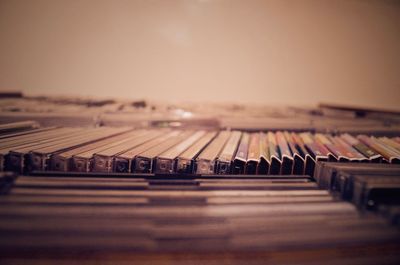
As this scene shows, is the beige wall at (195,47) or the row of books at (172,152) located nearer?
the row of books at (172,152)

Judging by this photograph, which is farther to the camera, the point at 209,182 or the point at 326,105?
the point at 326,105

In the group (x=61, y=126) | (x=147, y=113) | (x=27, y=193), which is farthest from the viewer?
(x=147, y=113)

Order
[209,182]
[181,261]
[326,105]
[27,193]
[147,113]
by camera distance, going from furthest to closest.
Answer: [326,105], [147,113], [209,182], [27,193], [181,261]

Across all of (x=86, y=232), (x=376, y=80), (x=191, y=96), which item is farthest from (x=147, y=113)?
(x=376, y=80)

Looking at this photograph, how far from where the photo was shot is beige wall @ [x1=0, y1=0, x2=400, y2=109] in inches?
88.6

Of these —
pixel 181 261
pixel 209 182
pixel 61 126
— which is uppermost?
pixel 61 126

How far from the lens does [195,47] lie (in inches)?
92.4

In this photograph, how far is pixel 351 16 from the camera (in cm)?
246

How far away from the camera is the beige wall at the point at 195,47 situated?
225 cm

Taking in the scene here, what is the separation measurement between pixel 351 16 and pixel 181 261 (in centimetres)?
291

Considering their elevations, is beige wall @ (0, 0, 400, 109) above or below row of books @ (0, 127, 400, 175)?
above

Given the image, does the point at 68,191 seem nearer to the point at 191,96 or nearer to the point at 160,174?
the point at 160,174

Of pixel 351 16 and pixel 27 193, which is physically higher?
pixel 351 16

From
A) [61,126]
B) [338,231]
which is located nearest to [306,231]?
[338,231]
